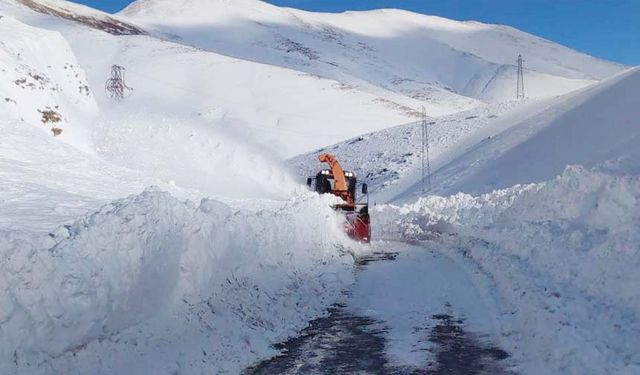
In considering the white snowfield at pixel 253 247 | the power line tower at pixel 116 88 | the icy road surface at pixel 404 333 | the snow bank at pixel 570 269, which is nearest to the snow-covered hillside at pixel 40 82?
the white snowfield at pixel 253 247

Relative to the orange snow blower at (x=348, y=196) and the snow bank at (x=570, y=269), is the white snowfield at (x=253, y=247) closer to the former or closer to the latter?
the snow bank at (x=570, y=269)

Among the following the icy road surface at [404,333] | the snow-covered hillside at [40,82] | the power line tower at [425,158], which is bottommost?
the icy road surface at [404,333]

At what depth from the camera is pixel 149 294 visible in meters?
8.48

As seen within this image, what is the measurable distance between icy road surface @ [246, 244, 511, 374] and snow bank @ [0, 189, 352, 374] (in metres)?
0.49

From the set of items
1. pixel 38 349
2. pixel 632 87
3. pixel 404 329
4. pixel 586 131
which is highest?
pixel 632 87

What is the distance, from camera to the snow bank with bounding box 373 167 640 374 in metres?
7.90

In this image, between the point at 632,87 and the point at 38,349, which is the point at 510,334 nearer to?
the point at 38,349

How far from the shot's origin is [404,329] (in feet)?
34.1

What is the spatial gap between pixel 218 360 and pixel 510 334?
3876 millimetres

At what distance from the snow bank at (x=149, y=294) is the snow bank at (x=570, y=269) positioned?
3313mm

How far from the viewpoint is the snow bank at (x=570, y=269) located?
790 centimetres

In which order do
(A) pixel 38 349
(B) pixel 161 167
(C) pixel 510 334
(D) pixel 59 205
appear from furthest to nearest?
(B) pixel 161 167 → (D) pixel 59 205 → (C) pixel 510 334 → (A) pixel 38 349

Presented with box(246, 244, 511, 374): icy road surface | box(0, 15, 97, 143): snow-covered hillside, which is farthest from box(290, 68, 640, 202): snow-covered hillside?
box(0, 15, 97, 143): snow-covered hillside

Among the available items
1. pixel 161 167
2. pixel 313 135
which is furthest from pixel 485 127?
pixel 161 167
